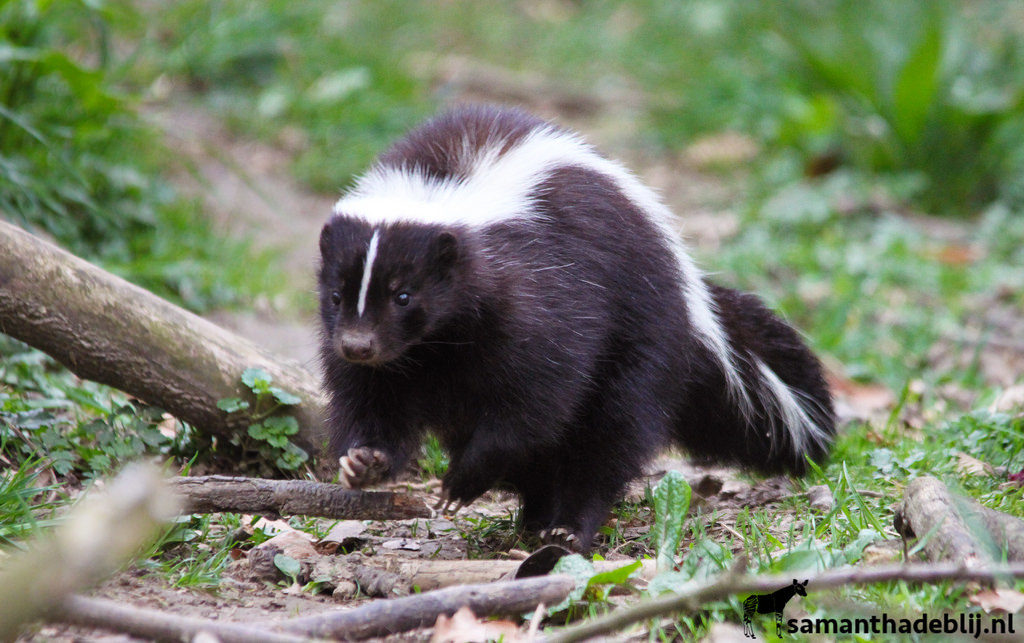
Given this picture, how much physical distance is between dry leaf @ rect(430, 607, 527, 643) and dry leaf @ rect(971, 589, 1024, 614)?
48.9 inches

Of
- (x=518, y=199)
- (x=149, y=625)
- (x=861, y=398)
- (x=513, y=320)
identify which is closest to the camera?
(x=149, y=625)

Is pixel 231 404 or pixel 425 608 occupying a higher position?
pixel 231 404

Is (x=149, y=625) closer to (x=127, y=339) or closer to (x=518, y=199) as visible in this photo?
(x=127, y=339)

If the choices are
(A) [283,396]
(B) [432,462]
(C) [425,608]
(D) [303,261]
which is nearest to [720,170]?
(D) [303,261]

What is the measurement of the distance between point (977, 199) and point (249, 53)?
6.51m

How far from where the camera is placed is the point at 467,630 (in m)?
2.99

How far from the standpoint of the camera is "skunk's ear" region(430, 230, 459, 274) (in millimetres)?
3775

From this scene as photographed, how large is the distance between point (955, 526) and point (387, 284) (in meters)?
1.95

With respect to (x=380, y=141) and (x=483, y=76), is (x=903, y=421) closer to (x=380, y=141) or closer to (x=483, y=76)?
(x=380, y=141)

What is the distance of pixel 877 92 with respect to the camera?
31.4 ft

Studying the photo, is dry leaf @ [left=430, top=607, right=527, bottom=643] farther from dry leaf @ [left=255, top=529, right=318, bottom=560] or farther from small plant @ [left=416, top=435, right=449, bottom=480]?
small plant @ [left=416, top=435, right=449, bottom=480]

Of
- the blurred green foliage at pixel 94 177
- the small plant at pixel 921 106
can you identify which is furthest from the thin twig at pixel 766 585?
the small plant at pixel 921 106

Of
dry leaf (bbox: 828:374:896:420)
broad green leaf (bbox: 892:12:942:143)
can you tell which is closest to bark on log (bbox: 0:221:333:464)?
dry leaf (bbox: 828:374:896:420)

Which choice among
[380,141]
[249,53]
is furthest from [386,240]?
[249,53]
